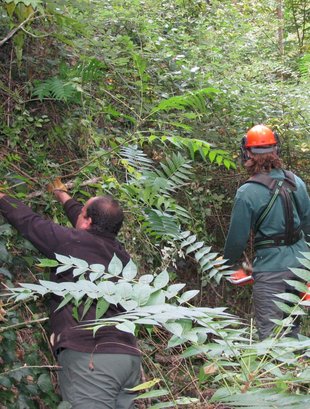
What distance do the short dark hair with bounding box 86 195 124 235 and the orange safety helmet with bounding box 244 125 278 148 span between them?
79.2 inches

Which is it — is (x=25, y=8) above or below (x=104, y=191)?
above

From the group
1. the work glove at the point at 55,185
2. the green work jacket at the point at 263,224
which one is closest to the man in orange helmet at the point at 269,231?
the green work jacket at the point at 263,224

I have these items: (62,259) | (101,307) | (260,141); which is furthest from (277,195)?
(101,307)

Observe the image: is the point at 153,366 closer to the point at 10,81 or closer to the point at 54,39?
the point at 10,81

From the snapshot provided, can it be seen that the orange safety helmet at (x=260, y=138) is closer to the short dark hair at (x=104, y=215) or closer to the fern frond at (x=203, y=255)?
the fern frond at (x=203, y=255)

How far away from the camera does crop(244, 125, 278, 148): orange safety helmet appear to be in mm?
6074

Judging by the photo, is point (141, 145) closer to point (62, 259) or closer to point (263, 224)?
point (263, 224)

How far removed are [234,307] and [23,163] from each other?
3167 mm

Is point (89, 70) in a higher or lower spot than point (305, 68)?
higher

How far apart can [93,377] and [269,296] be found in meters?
2.21

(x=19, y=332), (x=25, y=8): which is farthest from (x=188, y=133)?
(x=19, y=332)

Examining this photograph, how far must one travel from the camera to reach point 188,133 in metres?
7.21

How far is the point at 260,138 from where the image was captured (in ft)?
20.0

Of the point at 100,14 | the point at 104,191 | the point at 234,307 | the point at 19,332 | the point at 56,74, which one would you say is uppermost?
the point at 100,14
